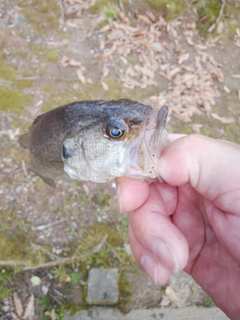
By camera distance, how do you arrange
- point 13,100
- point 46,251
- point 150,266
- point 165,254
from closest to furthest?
point 165,254, point 150,266, point 46,251, point 13,100

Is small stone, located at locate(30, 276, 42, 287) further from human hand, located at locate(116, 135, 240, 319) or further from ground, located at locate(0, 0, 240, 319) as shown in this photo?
human hand, located at locate(116, 135, 240, 319)

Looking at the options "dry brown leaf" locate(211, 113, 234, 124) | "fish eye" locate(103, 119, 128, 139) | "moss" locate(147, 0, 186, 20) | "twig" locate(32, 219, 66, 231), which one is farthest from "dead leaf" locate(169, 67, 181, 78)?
"fish eye" locate(103, 119, 128, 139)

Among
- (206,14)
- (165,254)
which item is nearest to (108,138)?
(165,254)

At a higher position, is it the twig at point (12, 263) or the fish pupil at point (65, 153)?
the fish pupil at point (65, 153)

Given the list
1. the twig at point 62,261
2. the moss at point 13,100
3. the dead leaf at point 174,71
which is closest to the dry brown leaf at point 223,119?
the dead leaf at point 174,71

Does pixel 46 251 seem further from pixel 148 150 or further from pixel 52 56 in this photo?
pixel 52 56

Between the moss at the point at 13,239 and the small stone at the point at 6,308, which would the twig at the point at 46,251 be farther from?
the small stone at the point at 6,308

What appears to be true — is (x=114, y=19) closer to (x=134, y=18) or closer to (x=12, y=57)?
(x=134, y=18)
